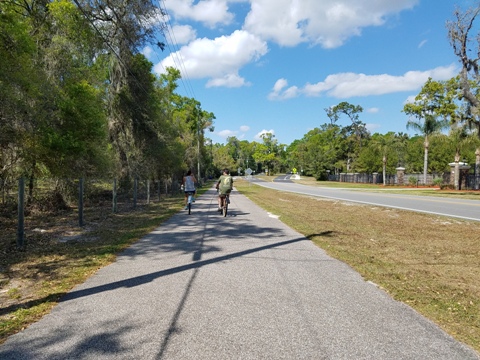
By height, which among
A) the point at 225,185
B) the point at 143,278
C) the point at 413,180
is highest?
the point at 225,185

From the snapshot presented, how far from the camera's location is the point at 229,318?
4055mm

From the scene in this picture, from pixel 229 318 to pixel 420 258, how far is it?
5167mm

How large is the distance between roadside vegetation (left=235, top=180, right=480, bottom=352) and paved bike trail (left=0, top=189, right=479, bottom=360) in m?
0.31

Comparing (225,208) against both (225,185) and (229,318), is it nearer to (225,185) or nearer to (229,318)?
(225,185)

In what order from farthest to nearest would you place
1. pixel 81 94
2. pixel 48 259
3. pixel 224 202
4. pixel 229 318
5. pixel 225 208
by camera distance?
pixel 224 202
pixel 225 208
pixel 81 94
pixel 48 259
pixel 229 318

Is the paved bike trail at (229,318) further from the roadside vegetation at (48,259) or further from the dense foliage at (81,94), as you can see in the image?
the dense foliage at (81,94)

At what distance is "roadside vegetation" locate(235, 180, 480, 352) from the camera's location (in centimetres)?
441

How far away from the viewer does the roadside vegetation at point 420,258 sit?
441 centimetres

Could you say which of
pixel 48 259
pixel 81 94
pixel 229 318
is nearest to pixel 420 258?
pixel 229 318

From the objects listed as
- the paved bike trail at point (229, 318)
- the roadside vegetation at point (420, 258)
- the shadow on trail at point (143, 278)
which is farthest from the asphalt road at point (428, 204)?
the paved bike trail at point (229, 318)

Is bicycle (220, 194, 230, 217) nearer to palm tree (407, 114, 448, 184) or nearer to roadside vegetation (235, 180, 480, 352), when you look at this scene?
roadside vegetation (235, 180, 480, 352)

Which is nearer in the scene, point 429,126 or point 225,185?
point 225,185

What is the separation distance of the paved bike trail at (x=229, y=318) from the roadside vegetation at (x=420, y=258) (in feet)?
1.03

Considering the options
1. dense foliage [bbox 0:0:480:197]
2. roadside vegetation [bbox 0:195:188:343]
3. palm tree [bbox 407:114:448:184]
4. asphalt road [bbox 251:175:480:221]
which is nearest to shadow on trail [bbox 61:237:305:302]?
roadside vegetation [bbox 0:195:188:343]
